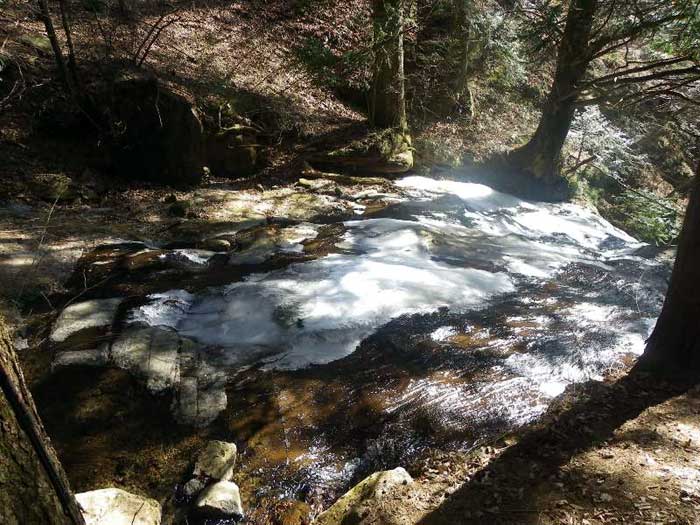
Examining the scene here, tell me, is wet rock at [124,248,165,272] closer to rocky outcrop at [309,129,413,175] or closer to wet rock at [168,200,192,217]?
wet rock at [168,200,192,217]

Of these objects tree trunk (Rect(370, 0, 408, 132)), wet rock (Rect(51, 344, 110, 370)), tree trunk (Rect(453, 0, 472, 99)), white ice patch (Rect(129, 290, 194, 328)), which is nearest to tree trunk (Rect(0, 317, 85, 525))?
wet rock (Rect(51, 344, 110, 370))

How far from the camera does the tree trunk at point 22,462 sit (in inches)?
59.6

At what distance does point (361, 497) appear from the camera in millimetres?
3398

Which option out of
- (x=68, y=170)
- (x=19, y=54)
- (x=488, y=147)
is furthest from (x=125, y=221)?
(x=488, y=147)

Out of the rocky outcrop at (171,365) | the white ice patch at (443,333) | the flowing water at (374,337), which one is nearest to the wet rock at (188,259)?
the flowing water at (374,337)

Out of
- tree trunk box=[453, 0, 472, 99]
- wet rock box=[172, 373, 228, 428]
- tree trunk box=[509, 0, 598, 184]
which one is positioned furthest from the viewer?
tree trunk box=[453, 0, 472, 99]

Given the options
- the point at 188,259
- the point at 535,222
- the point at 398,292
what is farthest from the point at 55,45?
the point at 535,222

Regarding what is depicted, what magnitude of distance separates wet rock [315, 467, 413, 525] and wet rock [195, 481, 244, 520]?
1.93ft

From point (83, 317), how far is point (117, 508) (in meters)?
2.95

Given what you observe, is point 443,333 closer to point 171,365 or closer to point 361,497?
point 361,497

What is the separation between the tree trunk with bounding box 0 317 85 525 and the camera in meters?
1.51

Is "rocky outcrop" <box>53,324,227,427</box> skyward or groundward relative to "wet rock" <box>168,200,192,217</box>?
groundward

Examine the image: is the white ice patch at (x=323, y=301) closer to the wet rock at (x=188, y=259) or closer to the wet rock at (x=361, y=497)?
the wet rock at (x=188, y=259)

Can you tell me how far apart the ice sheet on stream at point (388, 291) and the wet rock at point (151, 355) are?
34 cm
